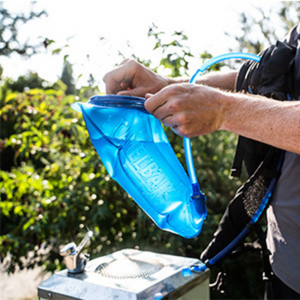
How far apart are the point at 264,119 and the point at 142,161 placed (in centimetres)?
36

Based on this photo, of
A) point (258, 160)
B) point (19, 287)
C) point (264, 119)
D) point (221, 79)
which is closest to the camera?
point (264, 119)

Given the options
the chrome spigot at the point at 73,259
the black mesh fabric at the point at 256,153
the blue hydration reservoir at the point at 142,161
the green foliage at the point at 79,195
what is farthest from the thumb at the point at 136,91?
the green foliage at the point at 79,195

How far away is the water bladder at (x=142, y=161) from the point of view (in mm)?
1016

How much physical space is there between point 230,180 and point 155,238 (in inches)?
29.0

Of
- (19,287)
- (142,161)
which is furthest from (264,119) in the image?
(19,287)

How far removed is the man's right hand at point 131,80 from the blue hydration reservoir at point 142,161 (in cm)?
22

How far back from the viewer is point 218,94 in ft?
3.26

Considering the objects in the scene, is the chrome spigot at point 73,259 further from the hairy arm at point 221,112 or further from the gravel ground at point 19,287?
the gravel ground at point 19,287

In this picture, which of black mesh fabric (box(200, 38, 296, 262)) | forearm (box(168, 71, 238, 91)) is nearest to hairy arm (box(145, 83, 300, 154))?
black mesh fabric (box(200, 38, 296, 262))

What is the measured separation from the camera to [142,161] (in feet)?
3.45

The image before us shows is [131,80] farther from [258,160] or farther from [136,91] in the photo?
[258,160]

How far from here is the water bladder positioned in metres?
1.02

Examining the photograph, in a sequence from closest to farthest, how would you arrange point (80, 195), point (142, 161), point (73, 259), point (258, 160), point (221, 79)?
point (142, 161)
point (73, 259)
point (258, 160)
point (221, 79)
point (80, 195)

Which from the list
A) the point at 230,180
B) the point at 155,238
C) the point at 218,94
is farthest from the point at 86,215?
the point at 218,94
